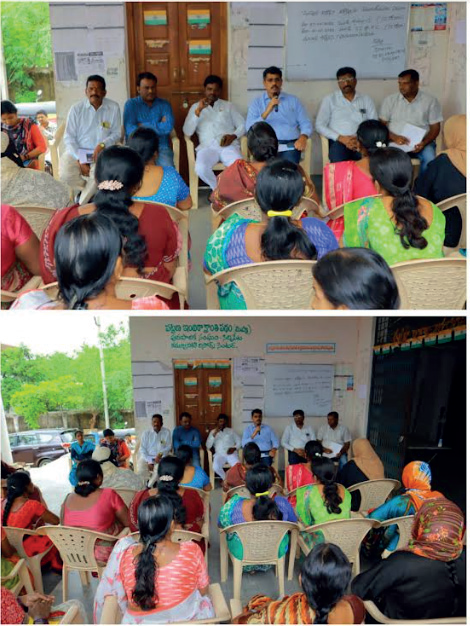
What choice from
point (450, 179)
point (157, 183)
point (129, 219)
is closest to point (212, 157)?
point (157, 183)

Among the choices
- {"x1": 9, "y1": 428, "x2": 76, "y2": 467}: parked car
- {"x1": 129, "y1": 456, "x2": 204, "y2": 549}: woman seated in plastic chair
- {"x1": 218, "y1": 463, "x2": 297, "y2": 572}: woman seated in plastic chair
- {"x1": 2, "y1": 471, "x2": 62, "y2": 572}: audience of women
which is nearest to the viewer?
{"x1": 218, "y1": 463, "x2": 297, "y2": 572}: woman seated in plastic chair

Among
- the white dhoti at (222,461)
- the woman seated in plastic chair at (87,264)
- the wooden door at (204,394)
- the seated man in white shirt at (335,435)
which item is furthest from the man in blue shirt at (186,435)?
the woman seated in plastic chair at (87,264)

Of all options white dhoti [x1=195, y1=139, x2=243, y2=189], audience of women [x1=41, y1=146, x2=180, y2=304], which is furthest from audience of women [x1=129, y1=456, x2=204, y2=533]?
white dhoti [x1=195, y1=139, x2=243, y2=189]

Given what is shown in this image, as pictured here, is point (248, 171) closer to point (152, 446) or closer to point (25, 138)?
point (25, 138)

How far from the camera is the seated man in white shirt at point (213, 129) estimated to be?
5773 mm

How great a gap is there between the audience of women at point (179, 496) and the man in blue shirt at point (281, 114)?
124 inches

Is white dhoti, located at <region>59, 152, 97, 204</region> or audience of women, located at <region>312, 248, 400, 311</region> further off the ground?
white dhoti, located at <region>59, 152, 97, 204</region>

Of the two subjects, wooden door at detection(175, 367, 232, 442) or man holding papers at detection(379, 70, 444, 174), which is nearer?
man holding papers at detection(379, 70, 444, 174)

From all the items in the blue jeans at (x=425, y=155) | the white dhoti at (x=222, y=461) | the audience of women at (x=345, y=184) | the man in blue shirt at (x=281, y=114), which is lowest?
the white dhoti at (x=222, y=461)

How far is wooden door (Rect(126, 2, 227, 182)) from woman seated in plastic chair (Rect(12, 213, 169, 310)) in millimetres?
5101

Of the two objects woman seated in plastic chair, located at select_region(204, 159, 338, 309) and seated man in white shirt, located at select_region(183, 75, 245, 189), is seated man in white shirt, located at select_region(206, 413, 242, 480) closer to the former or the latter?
seated man in white shirt, located at select_region(183, 75, 245, 189)

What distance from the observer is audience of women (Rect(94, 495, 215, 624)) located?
2445 millimetres

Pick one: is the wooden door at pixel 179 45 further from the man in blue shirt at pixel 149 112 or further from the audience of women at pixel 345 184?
the audience of women at pixel 345 184

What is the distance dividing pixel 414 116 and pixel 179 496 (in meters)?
4.37
